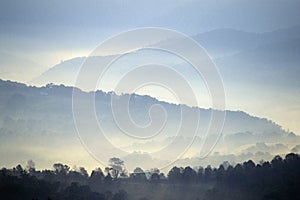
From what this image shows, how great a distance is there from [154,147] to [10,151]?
147ft

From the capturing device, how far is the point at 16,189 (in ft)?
164

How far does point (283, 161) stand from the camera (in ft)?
229

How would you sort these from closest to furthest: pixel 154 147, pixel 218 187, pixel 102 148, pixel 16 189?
pixel 16 189
pixel 218 187
pixel 102 148
pixel 154 147

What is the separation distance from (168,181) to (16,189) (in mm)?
25193

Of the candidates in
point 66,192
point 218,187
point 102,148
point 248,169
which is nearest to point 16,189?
point 66,192

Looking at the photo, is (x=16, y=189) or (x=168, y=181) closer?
(x=16, y=189)

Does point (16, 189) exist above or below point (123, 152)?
below

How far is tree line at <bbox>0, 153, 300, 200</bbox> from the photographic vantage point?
52.8 meters

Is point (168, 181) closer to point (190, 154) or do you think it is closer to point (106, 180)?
point (106, 180)

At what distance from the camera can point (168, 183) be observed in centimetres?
7031

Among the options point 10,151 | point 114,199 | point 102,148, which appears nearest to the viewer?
point 114,199

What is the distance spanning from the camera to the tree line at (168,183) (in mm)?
52750

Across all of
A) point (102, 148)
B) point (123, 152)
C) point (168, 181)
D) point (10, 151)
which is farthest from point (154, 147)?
point (168, 181)

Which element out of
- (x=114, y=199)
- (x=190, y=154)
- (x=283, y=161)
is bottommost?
(x=114, y=199)
